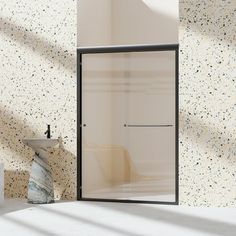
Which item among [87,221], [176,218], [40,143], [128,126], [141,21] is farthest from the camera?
[141,21]

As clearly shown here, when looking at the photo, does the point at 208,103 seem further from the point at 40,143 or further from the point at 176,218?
the point at 40,143

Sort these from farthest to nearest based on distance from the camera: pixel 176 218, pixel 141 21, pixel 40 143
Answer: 1. pixel 141 21
2. pixel 40 143
3. pixel 176 218

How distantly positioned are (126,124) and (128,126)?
0.14 feet

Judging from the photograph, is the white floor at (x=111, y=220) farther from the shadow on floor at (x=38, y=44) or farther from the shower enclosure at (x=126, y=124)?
the shadow on floor at (x=38, y=44)

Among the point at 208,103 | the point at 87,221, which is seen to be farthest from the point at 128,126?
the point at 87,221

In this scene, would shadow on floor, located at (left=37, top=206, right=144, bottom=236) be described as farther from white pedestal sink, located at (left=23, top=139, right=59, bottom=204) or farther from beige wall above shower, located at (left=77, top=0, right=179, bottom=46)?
A: beige wall above shower, located at (left=77, top=0, right=179, bottom=46)

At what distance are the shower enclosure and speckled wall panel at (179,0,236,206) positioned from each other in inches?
14.2

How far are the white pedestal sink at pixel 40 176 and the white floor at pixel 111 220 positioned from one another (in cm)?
17

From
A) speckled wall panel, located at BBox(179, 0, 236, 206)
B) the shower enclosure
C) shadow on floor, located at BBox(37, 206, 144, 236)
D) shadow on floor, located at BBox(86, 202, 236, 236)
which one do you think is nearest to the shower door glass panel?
the shower enclosure

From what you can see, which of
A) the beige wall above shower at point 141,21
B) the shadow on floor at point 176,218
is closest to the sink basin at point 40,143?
the shadow on floor at point 176,218

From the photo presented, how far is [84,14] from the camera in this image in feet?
25.0

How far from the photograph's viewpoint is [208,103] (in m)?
6.74

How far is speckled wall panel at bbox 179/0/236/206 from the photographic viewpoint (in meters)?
6.68

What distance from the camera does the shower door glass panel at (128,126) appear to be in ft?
23.7
